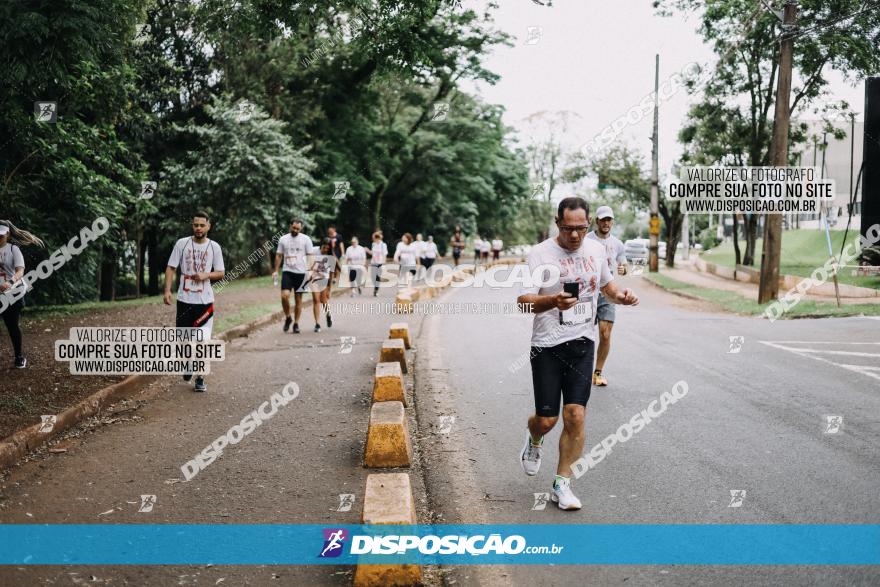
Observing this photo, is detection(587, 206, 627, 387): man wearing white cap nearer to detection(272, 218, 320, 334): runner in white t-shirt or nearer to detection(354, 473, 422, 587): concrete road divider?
detection(354, 473, 422, 587): concrete road divider

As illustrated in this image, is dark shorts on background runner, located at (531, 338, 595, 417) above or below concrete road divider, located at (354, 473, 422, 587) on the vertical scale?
above

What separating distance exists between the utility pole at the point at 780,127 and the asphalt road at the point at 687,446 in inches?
275

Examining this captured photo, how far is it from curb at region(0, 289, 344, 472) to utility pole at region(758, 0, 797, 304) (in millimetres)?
14699

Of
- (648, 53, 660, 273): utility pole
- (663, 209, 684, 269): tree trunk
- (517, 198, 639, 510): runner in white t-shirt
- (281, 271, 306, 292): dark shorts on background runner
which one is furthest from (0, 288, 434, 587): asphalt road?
(663, 209, 684, 269): tree trunk

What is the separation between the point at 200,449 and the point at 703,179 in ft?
90.0

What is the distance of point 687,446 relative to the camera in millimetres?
A: 6344

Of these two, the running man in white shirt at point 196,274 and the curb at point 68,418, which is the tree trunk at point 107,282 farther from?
the running man in white shirt at point 196,274

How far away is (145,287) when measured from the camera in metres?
39.9

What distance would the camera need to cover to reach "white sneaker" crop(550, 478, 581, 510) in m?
4.90

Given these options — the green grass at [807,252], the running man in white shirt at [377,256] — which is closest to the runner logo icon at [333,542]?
the running man in white shirt at [377,256]

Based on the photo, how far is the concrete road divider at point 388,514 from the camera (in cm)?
378

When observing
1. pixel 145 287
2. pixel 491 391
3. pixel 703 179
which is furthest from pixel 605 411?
pixel 145 287

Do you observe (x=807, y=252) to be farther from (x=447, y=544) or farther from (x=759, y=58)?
(x=447, y=544)

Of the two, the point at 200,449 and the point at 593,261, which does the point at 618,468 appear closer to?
the point at 593,261
